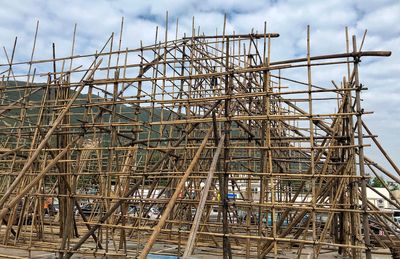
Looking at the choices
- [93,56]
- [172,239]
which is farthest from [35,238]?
Result: [93,56]

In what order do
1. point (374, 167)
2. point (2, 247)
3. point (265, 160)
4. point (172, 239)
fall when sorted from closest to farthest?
point (265, 160)
point (374, 167)
point (2, 247)
point (172, 239)

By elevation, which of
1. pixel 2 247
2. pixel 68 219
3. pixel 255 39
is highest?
pixel 255 39

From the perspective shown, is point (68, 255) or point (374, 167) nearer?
point (68, 255)

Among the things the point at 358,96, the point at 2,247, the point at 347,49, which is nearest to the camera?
the point at 358,96

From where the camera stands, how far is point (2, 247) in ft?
36.8

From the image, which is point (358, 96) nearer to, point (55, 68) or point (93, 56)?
point (93, 56)

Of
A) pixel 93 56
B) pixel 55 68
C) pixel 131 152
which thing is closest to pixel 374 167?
pixel 131 152

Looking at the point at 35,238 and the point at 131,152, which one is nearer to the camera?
the point at 131,152

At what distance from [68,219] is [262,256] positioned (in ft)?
14.6

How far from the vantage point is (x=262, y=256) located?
788 centimetres

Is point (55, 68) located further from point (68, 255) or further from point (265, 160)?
point (265, 160)

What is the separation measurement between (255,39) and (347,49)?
4.36m

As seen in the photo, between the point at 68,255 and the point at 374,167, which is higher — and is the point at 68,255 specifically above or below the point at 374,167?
below

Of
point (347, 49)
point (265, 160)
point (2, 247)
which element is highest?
point (347, 49)
